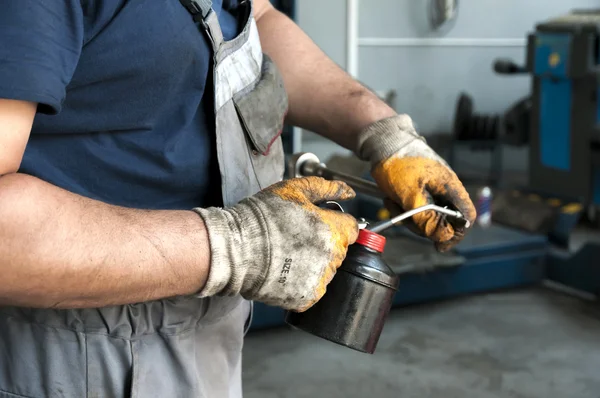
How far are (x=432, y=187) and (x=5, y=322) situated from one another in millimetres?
625

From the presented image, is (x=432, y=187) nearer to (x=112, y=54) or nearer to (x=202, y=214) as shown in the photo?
(x=202, y=214)

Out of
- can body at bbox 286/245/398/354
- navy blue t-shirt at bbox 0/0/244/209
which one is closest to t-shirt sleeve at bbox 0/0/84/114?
navy blue t-shirt at bbox 0/0/244/209

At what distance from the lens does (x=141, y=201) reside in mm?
888

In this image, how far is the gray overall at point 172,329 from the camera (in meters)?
0.88

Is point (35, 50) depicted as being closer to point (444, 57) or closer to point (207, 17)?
point (207, 17)

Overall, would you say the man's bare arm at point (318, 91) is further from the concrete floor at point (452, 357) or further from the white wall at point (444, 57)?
the white wall at point (444, 57)

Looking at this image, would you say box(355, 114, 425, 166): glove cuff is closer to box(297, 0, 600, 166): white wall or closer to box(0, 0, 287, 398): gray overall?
box(0, 0, 287, 398): gray overall

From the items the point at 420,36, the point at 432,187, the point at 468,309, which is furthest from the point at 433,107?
the point at 432,187

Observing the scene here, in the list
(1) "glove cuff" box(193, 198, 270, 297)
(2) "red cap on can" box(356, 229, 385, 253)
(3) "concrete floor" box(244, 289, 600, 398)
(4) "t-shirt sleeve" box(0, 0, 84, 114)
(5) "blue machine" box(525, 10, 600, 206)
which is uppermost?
(4) "t-shirt sleeve" box(0, 0, 84, 114)

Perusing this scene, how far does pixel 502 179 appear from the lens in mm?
4891

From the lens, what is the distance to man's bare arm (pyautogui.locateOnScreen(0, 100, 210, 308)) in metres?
0.68

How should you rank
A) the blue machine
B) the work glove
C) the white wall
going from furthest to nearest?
the white wall < the blue machine < the work glove

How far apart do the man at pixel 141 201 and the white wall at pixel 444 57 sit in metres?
3.78

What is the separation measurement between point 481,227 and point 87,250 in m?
2.67
